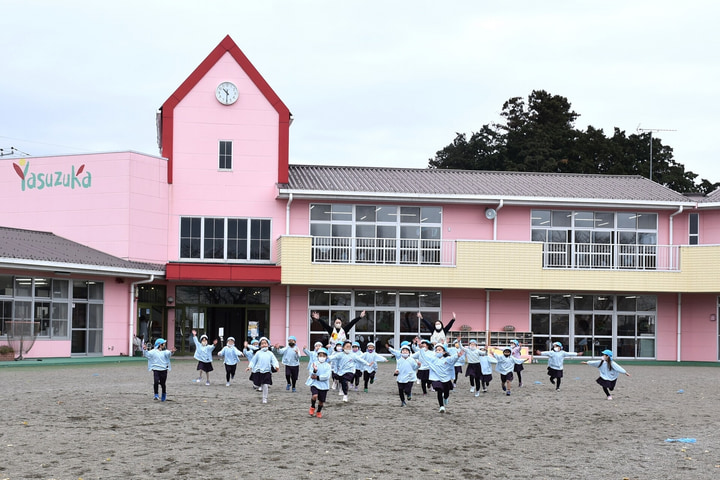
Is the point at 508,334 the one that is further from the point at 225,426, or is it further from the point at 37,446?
the point at 37,446

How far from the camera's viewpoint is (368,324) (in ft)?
111

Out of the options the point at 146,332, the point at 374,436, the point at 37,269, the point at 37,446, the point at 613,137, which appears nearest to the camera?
the point at 37,446

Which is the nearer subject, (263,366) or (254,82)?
(263,366)

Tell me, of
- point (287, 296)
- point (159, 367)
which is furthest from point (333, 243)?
point (159, 367)

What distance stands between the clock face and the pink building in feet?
0.18

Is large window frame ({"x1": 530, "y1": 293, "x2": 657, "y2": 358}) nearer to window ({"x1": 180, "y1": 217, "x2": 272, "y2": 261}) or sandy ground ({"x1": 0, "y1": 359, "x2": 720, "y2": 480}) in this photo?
window ({"x1": 180, "y1": 217, "x2": 272, "y2": 261})

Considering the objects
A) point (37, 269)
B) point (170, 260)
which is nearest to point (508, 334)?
point (170, 260)

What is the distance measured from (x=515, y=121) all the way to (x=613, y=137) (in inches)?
283

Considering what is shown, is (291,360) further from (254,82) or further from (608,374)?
(254,82)

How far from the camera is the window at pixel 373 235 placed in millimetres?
33156

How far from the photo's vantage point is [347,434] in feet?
41.2

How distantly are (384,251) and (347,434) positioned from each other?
68.9 ft

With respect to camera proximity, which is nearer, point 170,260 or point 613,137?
point 170,260

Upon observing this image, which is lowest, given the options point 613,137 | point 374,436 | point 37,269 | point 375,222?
point 374,436
